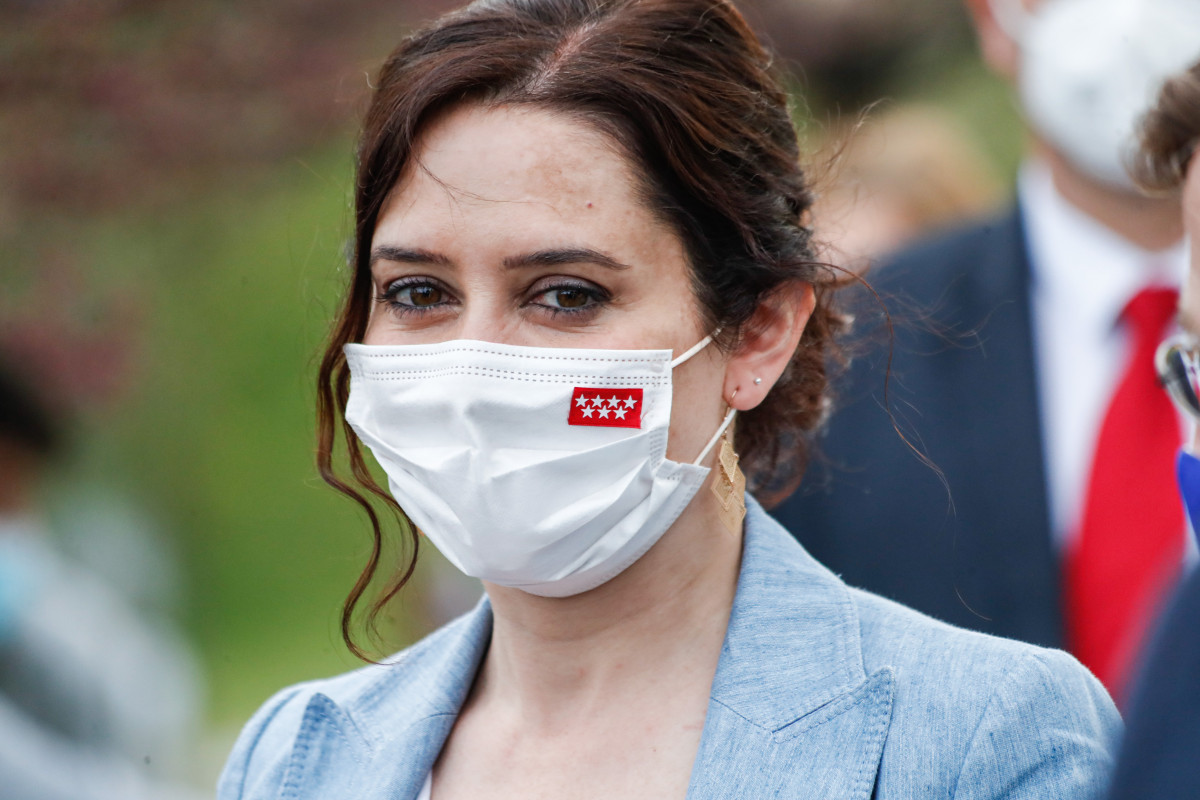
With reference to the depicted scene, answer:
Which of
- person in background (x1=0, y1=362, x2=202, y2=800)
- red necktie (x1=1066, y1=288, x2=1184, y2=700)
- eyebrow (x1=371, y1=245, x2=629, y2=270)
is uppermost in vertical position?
eyebrow (x1=371, y1=245, x2=629, y2=270)

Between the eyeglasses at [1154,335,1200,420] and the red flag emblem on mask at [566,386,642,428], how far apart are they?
2.93 feet

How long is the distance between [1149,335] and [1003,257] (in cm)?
40

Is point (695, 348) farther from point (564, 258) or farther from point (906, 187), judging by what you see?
point (906, 187)

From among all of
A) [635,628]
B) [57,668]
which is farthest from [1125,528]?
[57,668]

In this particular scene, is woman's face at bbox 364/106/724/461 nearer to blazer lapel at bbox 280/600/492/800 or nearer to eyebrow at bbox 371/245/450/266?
eyebrow at bbox 371/245/450/266

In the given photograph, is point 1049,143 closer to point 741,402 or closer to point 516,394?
point 741,402

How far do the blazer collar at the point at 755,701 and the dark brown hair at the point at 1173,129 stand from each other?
937 mm

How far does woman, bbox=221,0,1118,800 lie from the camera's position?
2227 mm

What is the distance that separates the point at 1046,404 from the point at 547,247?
59.7 inches

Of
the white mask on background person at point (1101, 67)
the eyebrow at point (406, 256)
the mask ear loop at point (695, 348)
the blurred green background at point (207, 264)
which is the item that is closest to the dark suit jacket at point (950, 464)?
the white mask on background person at point (1101, 67)

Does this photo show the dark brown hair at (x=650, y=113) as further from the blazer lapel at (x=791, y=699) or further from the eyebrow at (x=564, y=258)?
the blazer lapel at (x=791, y=699)

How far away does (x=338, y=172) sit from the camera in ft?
20.9

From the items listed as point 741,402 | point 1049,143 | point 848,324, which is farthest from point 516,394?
point 1049,143

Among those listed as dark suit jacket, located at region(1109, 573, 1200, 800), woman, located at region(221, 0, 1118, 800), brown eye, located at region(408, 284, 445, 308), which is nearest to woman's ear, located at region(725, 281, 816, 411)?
woman, located at region(221, 0, 1118, 800)
